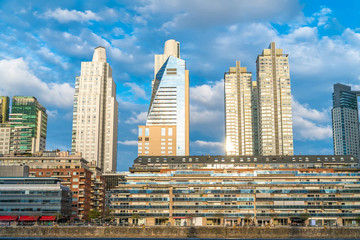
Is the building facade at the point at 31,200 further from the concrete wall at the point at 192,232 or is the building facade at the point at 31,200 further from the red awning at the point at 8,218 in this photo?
the concrete wall at the point at 192,232

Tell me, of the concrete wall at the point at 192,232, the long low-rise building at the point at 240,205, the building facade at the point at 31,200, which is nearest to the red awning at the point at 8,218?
the building facade at the point at 31,200

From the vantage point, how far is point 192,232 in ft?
480

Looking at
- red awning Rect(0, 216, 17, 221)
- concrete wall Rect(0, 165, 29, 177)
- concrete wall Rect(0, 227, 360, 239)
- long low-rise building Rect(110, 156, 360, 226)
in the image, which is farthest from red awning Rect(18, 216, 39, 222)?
long low-rise building Rect(110, 156, 360, 226)

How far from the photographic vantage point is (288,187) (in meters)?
182

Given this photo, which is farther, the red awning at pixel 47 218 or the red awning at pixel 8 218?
the red awning at pixel 8 218

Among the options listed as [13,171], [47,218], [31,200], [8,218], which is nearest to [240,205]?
[47,218]

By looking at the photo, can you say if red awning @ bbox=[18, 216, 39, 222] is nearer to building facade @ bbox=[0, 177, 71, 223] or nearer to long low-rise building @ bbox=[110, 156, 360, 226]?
building facade @ bbox=[0, 177, 71, 223]

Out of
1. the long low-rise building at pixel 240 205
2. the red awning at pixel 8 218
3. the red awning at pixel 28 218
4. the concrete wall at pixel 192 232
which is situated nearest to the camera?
the concrete wall at pixel 192 232

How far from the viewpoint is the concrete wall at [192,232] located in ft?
475

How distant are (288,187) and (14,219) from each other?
107577mm

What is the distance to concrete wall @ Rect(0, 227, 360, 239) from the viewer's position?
144750mm

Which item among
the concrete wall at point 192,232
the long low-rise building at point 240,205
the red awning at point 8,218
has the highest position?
the long low-rise building at point 240,205

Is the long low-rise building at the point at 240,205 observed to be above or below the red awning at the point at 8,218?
above

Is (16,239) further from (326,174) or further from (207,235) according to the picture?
(326,174)
